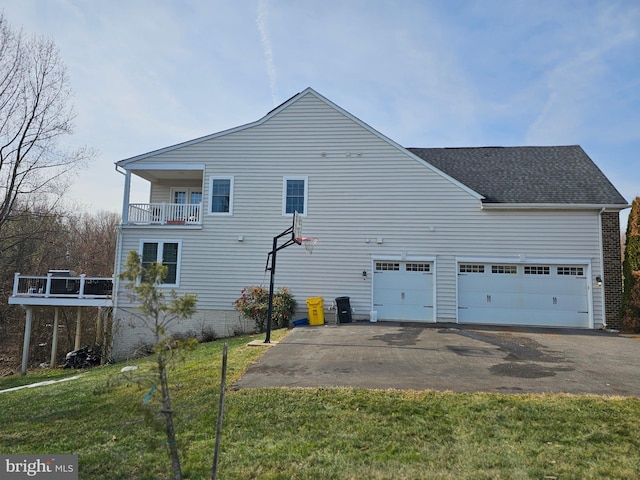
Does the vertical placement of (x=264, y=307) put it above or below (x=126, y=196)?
below

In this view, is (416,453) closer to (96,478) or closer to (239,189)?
(96,478)

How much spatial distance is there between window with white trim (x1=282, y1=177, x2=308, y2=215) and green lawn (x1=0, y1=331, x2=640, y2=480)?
894 cm

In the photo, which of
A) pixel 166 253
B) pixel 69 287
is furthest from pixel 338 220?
pixel 69 287

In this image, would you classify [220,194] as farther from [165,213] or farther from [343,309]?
[343,309]

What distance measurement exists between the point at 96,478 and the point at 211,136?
42.7 ft

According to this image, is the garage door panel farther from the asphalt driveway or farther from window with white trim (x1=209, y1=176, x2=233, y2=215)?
window with white trim (x1=209, y1=176, x2=233, y2=215)

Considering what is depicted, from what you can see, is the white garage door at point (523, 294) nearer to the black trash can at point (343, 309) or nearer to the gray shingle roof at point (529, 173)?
the gray shingle roof at point (529, 173)

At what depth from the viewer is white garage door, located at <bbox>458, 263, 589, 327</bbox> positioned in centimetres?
1330

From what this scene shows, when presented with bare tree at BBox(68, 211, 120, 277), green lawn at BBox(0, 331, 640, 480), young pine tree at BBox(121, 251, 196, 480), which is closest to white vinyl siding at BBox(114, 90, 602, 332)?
green lawn at BBox(0, 331, 640, 480)

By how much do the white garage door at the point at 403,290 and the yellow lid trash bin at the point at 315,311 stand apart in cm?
198

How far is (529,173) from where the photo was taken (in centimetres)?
1525

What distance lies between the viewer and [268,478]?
3590mm

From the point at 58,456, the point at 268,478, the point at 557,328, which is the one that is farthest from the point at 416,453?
the point at 557,328

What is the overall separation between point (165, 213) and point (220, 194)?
2.31m
